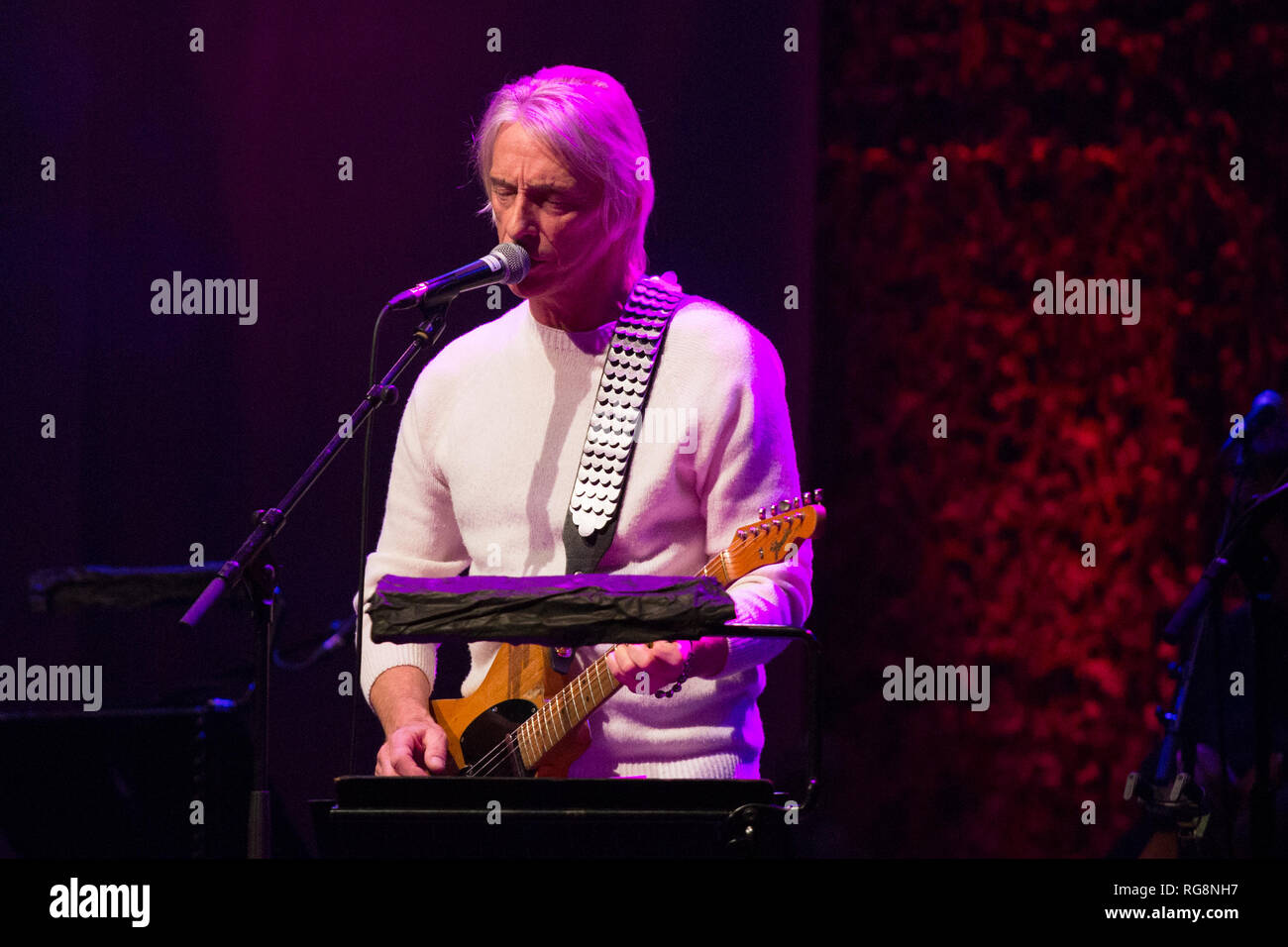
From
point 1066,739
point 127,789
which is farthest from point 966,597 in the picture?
point 127,789

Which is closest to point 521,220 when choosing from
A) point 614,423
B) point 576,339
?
point 576,339

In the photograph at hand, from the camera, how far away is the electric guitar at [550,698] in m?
2.55

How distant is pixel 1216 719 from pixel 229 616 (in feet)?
8.25

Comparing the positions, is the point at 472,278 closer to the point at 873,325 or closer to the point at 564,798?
the point at 564,798

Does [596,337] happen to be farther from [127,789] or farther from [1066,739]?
[1066,739]

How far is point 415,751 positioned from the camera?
2600 millimetres

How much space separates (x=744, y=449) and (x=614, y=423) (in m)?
0.25

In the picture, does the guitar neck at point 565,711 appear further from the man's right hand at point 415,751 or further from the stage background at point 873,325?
the stage background at point 873,325

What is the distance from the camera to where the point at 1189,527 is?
3801 millimetres
